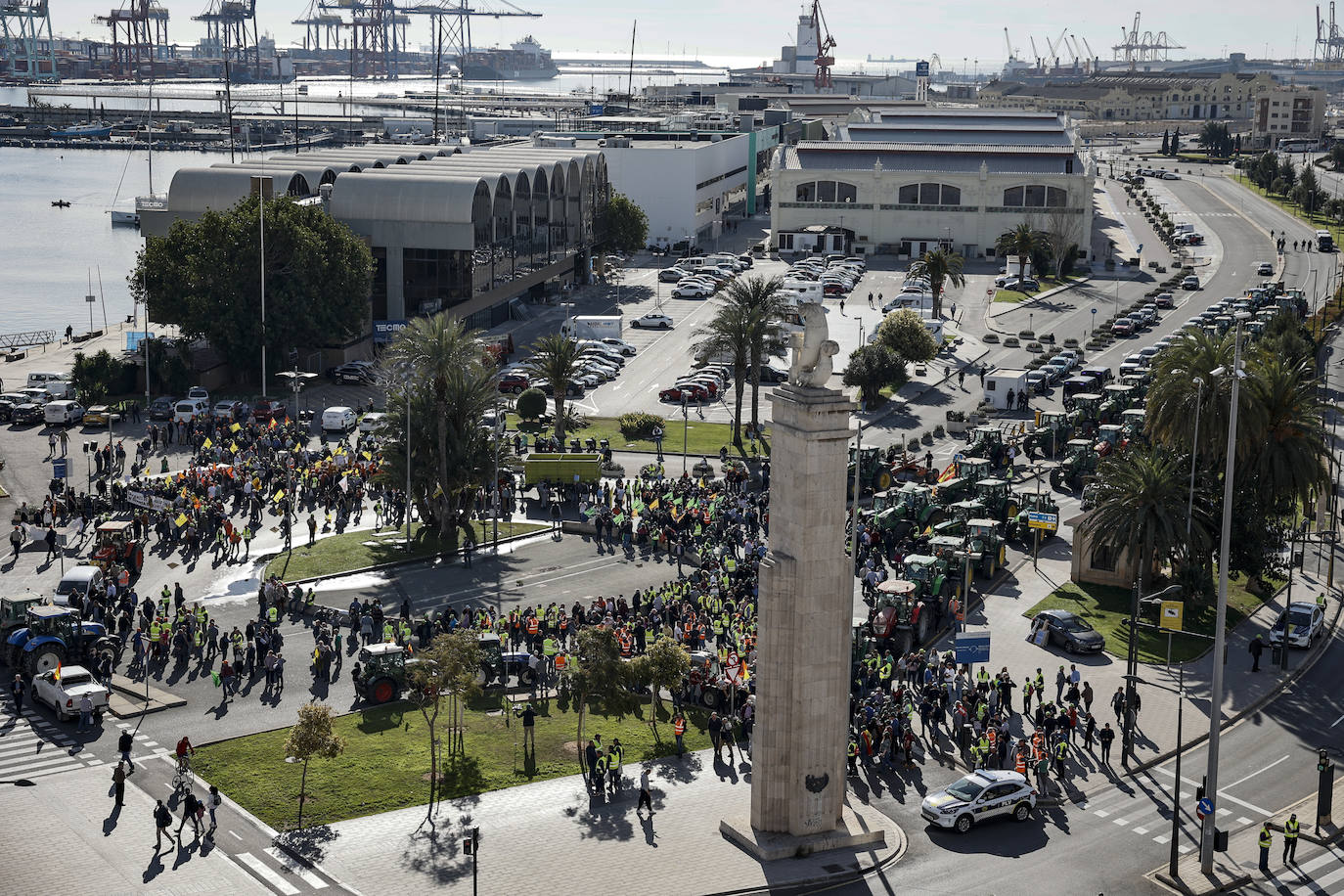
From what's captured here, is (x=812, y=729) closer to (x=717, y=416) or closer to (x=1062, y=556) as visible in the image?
(x=1062, y=556)

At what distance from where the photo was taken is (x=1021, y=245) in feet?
400

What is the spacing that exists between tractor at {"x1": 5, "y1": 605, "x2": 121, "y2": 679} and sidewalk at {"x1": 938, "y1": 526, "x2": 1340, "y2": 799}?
26.5 metres

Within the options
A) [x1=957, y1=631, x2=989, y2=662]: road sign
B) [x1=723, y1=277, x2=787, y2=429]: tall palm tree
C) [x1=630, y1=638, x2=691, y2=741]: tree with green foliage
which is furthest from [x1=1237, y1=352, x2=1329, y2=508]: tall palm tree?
[x1=723, y1=277, x2=787, y2=429]: tall palm tree

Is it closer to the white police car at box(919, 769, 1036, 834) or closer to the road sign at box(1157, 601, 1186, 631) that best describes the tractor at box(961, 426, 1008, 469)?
the road sign at box(1157, 601, 1186, 631)

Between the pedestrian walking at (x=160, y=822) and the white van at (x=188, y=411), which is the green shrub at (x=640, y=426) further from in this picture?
Result: the pedestrian walking at (x=160, y=822)

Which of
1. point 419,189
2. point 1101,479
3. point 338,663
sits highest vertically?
point 419,189

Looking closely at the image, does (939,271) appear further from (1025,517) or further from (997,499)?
(1025,517)

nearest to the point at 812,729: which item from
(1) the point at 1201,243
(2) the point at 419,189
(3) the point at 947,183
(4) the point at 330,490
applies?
(4) the point at 330,490

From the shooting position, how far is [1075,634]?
47.7 m

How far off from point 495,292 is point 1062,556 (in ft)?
178

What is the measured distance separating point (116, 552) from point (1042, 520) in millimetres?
34760

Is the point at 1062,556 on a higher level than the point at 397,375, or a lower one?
lower

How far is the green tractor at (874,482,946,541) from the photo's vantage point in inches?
2286

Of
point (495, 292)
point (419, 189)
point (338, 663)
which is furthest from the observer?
point (495, 292)
